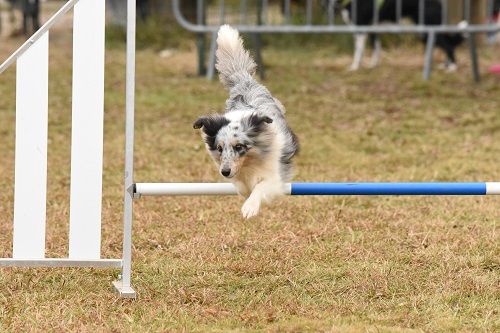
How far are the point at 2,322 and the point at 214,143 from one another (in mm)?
1129

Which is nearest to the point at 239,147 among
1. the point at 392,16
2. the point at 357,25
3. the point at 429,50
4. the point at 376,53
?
the point at 429,50

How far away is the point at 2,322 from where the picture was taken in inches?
161

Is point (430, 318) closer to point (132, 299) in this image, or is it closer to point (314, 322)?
point (314, 322)

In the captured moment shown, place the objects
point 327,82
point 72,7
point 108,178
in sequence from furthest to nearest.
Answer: point 327,82 → point 108,178 → point 72,7

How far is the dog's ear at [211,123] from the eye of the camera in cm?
442

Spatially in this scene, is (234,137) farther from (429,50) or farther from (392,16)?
(392,16)

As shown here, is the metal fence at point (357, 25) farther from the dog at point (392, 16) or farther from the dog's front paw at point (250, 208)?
the dog's front paw at point (250, 208)

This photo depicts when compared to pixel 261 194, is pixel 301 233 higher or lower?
lower

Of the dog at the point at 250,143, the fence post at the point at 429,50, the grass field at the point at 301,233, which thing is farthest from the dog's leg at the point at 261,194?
the fence post at the point at 429,50

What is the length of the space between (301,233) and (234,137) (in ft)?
4.35

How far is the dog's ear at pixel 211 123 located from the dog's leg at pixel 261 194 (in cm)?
30

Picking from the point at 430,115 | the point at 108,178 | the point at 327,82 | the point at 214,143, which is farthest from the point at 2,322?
the point at 327,82

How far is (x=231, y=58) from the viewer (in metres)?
5.02

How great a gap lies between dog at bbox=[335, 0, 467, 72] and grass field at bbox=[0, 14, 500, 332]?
1226mm
